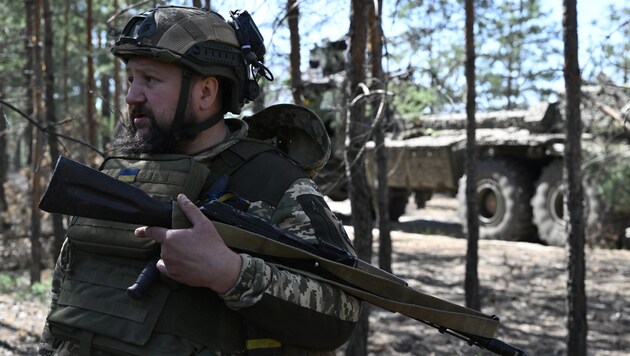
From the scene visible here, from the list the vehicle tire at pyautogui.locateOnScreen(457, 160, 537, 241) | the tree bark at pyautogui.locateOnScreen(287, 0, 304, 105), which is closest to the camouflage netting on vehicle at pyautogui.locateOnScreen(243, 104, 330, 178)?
the tree bark at pyautogui.locateOnScreen(287, 0, 304, 105)

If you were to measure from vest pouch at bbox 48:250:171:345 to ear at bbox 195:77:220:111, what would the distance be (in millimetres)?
514

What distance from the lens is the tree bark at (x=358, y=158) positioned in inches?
210

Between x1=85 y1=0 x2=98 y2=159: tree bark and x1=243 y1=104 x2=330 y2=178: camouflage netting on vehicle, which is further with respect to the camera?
x1=85 y1=0 x2=98 y2=159: tree bark

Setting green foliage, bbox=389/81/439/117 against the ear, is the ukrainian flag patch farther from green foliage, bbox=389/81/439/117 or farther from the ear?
green foliage, bbox=389/81/439/117

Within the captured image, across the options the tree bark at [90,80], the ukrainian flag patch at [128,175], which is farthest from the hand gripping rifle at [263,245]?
the tree bark at [90,80]

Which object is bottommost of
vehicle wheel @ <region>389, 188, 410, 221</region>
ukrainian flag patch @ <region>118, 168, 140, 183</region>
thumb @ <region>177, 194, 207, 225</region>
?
vehicle wheel @ <region>389, 188, 410, 221</region>

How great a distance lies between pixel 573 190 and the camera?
600cm

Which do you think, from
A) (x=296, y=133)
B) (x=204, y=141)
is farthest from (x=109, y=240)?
(x=296, y=133)

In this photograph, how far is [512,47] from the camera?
987 inches

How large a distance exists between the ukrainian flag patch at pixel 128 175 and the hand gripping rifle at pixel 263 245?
322 millimetres

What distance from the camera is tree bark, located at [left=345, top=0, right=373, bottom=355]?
5.34 m

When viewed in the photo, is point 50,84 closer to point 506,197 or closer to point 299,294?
point 506,197

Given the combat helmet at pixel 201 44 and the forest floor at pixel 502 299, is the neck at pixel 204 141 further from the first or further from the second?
the forest floor at pixel 502 299

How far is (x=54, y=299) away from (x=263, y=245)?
837 mm
